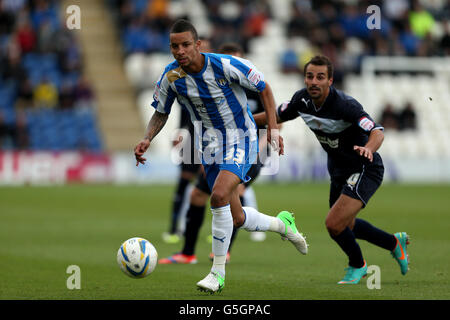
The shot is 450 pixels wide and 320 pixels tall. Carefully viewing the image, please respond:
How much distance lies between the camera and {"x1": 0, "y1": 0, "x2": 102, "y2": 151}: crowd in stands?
2458cm

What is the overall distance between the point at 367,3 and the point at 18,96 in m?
13.9

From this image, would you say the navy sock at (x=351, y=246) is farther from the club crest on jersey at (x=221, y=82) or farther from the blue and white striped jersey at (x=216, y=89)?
the club crest on jersey at (x=221, y=82)

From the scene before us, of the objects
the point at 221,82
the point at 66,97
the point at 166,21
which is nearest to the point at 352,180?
the point at 221,82

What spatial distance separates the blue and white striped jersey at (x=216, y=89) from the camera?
6.95m

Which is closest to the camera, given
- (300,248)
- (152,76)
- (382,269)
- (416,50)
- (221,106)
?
(221,106)

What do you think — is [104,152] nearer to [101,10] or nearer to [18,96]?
[18,96]

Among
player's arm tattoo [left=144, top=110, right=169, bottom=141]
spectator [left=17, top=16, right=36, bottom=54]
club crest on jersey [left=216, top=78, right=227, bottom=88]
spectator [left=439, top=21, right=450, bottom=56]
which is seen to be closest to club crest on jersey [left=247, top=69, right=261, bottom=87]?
club crest on jersey [left=216, top=78, right=227, bottom=88]

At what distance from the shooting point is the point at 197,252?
33.6 feet

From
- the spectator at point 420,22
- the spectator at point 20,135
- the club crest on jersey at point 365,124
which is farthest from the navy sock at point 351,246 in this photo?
the spectator at point 420,22

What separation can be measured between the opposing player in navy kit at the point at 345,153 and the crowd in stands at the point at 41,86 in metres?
18.0

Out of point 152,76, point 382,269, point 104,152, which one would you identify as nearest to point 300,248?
point 382,269

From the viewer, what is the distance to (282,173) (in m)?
26.4

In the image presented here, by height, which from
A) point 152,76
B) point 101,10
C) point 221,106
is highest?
point 101,10
